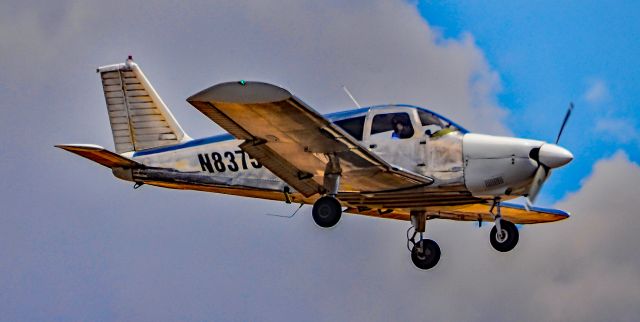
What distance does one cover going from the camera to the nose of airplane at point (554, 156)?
2994 centimetres

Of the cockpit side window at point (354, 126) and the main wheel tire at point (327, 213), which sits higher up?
the cockpit side window at point (354, 126)

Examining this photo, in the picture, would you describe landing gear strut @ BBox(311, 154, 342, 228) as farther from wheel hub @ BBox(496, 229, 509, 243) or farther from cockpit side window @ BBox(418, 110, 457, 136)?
wheel hub @ BBox(496, 229, 509, 243)

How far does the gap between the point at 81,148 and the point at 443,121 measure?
292 inches

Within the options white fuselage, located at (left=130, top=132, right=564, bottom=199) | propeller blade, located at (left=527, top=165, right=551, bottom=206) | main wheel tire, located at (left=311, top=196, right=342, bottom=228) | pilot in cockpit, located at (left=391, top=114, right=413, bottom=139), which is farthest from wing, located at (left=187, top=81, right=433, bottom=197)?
propeller blade, located at (left=527, top=165, right=551, bottom=206)

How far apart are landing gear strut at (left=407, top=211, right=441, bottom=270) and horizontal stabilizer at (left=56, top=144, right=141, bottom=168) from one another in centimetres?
613

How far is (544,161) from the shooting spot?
30109mm

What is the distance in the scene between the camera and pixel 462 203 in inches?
1241

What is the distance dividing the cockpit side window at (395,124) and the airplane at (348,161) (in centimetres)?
2

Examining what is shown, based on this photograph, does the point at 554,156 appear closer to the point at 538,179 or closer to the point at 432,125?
the point at 538,179

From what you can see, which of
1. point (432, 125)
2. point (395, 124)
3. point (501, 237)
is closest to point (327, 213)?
point (395, 124)

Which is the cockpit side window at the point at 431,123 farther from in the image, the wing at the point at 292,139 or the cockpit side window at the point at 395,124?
the wing at the point at 292,139

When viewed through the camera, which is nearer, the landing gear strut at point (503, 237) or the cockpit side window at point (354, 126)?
the cockpit side window at point (354, 126)

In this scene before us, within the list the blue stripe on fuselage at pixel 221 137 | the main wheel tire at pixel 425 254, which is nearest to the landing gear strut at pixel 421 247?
the main wheel tire at pixel 425 254

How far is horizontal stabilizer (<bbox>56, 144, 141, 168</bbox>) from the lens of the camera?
3176 centimetres
